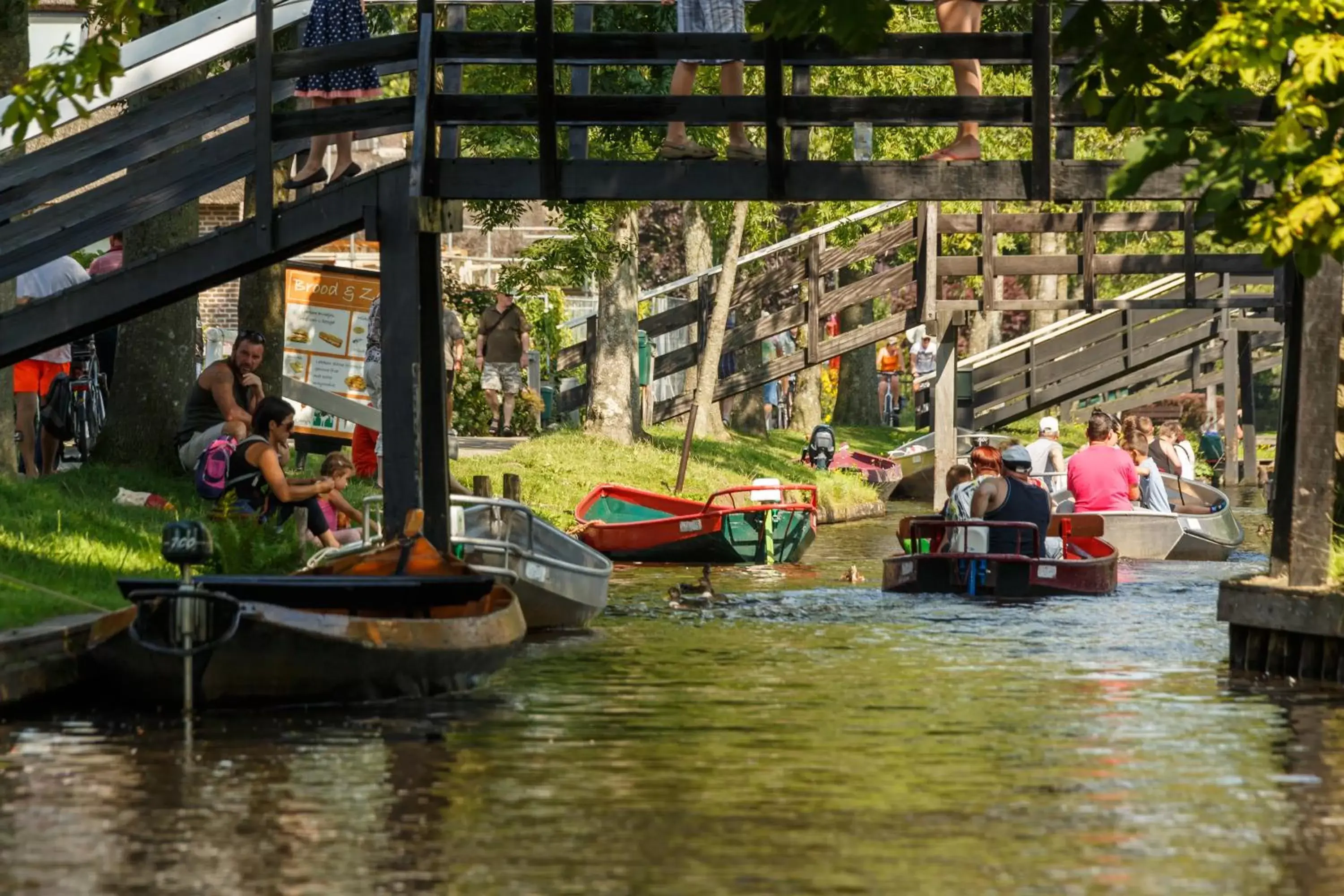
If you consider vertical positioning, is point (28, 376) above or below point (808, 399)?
above

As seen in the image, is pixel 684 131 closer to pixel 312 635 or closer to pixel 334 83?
pixel 334 83

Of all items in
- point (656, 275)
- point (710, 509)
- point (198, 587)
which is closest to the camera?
point (198, 587)

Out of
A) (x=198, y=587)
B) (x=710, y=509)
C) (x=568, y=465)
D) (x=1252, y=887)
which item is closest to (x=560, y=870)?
(x=1252, y=887)

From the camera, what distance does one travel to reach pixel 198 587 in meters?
12.9

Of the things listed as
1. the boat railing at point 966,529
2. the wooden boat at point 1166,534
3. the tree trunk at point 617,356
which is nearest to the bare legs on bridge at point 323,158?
the boat railing at point 966,529

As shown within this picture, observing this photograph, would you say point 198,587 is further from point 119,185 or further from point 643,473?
point 643,473

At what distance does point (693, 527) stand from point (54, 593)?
39.1 ft

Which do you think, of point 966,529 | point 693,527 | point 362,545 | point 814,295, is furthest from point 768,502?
point 362,545

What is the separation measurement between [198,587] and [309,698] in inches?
40.1

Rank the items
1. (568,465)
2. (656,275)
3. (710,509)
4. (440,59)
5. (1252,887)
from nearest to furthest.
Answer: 1. (1252,887)
2. (440,59)
3. (710,509)
4. (568,465)
5. (656,275)

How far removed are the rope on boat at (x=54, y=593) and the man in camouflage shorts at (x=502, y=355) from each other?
16.2 metres

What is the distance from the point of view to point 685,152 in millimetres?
15922

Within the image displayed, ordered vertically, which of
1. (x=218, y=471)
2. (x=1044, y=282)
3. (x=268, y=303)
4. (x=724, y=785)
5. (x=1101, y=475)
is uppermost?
(x=1044, y=282)

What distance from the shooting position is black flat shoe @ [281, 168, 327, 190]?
16.6 metres
